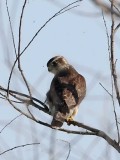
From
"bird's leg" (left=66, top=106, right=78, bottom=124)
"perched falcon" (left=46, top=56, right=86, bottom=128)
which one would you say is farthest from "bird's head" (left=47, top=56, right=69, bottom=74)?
"bird's leg" (left=66, top=106, right=78, bottom=124)

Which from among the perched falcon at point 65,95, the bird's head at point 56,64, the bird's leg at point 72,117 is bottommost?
the bird's leg at point 72,117

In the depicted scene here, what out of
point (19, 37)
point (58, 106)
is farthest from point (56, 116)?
point (19, 37)

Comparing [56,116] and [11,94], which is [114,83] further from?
[56,116]

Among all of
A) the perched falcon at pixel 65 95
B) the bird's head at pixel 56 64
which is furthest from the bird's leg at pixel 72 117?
the bird's head at pixel 56 64

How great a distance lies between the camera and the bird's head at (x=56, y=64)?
7891 millimetres

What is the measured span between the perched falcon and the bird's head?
0.16 m

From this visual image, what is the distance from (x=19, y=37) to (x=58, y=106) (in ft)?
5.34

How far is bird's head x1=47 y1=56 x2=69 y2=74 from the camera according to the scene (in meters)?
7.89

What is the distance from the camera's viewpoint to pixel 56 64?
8.08 m

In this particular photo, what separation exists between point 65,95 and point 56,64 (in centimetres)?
171

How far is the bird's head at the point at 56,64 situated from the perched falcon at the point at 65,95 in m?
0.16

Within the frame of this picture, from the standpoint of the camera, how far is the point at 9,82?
17.0ft

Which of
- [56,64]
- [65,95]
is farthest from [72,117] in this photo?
[56,64]

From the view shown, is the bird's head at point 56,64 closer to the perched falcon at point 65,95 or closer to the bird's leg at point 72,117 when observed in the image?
the perched falcon at point 65,95
